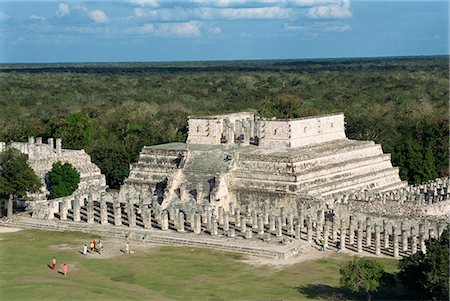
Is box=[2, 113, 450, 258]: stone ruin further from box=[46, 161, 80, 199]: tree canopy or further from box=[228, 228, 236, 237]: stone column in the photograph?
box=[46, 161, 80, 199]: tree canopy

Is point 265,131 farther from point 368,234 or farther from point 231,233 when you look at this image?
point 368,234

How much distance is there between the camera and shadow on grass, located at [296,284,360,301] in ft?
88.1

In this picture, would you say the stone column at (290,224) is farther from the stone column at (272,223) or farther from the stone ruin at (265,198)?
the stone column at (272,223)

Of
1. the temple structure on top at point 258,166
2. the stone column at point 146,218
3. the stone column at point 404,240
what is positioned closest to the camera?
the stone column at point 404,240

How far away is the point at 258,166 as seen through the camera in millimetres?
39812

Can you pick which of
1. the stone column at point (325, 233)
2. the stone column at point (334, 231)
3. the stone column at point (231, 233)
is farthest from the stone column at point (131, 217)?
the stone column at point (334, 231)

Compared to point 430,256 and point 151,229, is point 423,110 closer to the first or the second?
point 151,229

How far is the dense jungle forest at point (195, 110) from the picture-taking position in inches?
1978

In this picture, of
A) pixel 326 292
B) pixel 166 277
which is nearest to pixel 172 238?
pixel 166 277

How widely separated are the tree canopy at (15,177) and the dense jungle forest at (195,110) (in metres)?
10.2

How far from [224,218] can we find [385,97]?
2441 inches

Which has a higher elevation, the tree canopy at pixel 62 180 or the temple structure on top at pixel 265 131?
the temple structure on top at pixel 265 131

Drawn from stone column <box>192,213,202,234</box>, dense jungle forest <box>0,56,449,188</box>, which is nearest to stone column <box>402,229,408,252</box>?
stone column <box>192,213,202,234</box>

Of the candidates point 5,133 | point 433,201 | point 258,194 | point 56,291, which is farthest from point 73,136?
point 56,291
